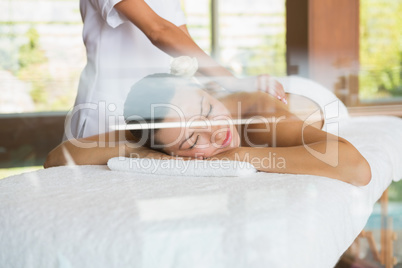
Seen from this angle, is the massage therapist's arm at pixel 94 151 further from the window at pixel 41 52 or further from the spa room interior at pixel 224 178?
the window at pixel 41 52

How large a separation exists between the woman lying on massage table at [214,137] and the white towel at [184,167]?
52 millimetres

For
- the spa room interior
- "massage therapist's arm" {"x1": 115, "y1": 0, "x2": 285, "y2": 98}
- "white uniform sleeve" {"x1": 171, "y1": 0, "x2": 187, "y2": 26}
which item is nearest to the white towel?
the spa room interior

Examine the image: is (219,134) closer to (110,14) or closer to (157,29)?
(157,29)

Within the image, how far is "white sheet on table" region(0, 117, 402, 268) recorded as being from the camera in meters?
0.53

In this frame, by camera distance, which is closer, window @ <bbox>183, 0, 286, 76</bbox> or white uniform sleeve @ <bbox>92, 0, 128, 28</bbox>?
white uniform sleeve @ <bbox>92, 0, 128, 28</bbox>

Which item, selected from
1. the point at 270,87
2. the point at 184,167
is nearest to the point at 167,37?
the point at 270,87

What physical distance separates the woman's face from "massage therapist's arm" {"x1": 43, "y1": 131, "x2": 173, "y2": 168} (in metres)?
0.05

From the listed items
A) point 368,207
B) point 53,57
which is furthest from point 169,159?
point 53,57

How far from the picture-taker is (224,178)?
0.81 m

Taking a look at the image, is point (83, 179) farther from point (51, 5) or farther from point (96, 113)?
point (51, 5)

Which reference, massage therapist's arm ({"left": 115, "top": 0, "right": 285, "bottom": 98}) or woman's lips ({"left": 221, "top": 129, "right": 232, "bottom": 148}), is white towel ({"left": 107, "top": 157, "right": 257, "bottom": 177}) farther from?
massage therapist's arm ({"left": 115, "top": 0, "right": 285, "bottom": 98})

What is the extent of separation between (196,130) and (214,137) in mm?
39

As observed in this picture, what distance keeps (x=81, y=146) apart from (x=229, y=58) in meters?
1.38

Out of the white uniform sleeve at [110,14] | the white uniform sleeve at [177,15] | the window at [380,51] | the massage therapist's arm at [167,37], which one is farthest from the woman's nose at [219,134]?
the window at [380,51]
